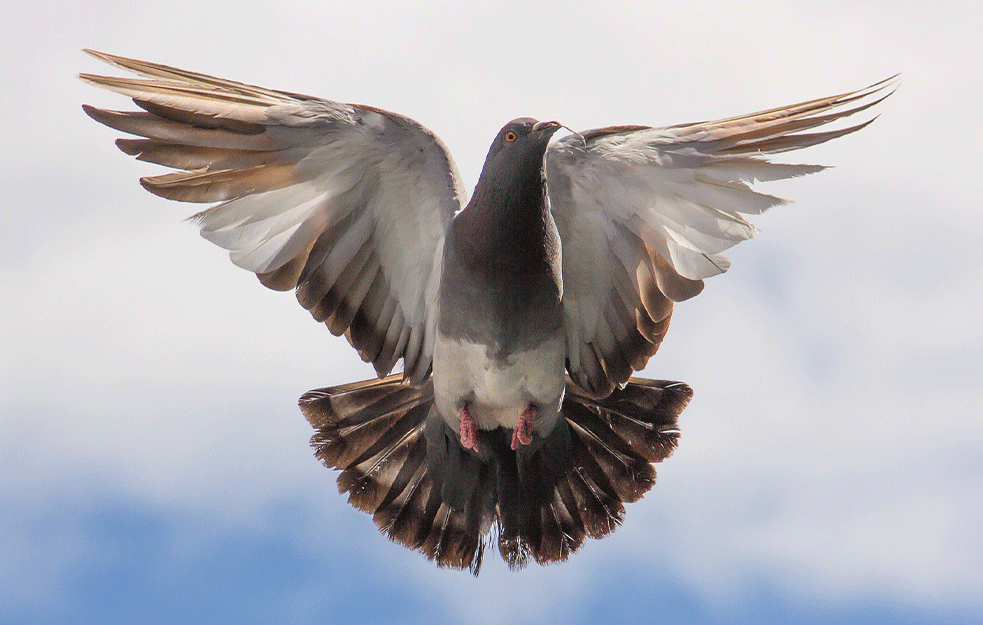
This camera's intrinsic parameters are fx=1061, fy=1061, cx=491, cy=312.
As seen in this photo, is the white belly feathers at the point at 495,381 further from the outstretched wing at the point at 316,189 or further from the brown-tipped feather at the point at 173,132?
the brown-tipped feather at the point at 173,132

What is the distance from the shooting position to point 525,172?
5.51m

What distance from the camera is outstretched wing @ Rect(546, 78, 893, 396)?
5.52 metres

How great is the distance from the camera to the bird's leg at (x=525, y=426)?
6.18 meters

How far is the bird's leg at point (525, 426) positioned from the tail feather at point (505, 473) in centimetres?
29

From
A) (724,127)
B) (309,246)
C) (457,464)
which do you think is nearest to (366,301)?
(309,246)

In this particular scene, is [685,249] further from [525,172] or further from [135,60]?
[135,60]

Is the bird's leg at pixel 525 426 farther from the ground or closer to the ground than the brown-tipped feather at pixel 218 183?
closer to the ground

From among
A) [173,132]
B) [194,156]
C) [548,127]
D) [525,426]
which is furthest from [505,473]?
[173,132]

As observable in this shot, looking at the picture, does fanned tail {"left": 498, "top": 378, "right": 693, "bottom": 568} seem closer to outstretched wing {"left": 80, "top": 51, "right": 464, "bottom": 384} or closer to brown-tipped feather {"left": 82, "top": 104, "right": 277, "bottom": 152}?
outstretched wing {"left": 80, "top": 51, "right": 464, "bottom": 384}

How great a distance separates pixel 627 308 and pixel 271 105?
2359 millimetres

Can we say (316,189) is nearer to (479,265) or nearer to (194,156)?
(194,156)

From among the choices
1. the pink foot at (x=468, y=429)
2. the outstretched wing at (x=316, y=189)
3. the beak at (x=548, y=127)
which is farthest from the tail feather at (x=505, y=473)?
the beak at (x=548, y=127)

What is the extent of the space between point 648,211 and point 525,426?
1427 millimetres

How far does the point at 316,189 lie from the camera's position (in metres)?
6.03
